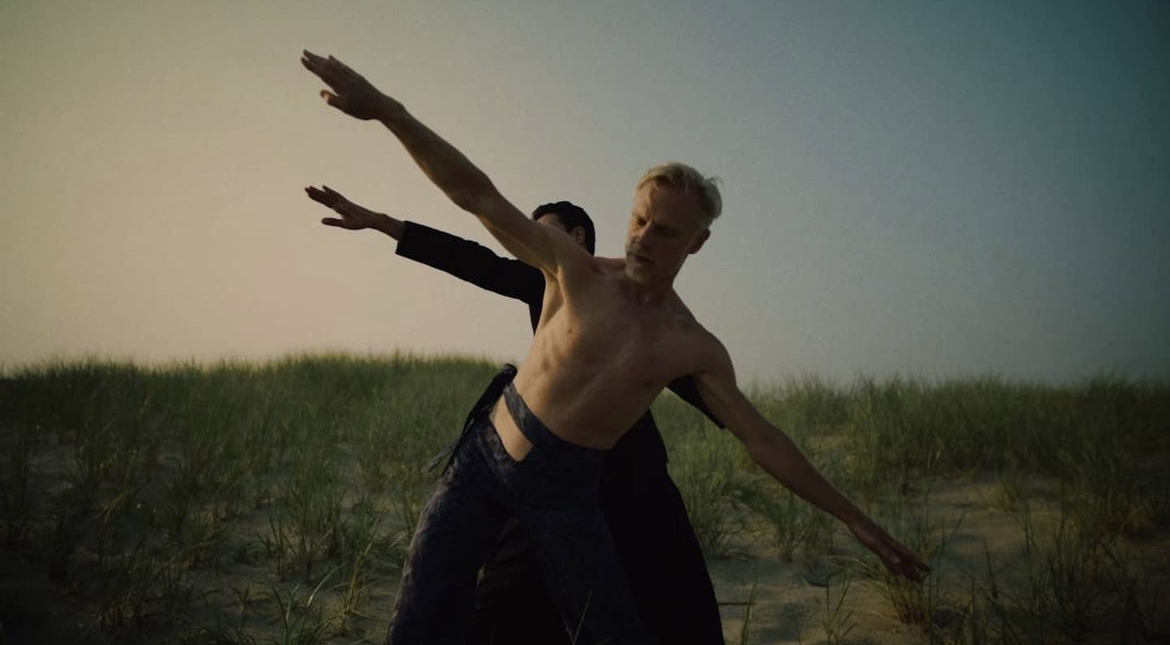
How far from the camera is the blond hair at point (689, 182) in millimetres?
2240

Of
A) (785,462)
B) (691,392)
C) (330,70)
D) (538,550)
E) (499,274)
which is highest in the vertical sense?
(330,70)

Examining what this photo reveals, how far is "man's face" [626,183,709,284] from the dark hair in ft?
3.90

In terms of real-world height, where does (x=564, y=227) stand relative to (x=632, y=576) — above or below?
above

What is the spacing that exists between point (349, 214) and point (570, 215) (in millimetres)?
1091

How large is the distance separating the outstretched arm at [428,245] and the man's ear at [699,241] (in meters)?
0.99

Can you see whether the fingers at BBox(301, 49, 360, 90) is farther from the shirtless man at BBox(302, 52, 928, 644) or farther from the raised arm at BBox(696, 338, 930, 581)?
the raised arm at BBox(696, 338, 930, 581)

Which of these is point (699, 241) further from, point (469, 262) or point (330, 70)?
point (330, 70)

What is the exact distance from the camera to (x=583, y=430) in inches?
84.9

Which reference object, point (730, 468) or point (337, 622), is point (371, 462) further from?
point (730, 468)

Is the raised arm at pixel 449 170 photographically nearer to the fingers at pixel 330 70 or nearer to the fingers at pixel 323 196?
the fingers at pixel 330 70

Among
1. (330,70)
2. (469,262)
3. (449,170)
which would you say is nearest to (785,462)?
(449,170)

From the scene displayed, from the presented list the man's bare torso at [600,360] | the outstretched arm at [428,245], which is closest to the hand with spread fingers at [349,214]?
the outstretched arm at [428,245]

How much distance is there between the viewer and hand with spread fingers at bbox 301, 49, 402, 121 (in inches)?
72.1

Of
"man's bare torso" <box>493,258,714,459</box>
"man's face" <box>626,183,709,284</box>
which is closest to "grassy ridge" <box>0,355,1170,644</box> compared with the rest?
"man's bare torso" <box>493,258,714,459</box>
